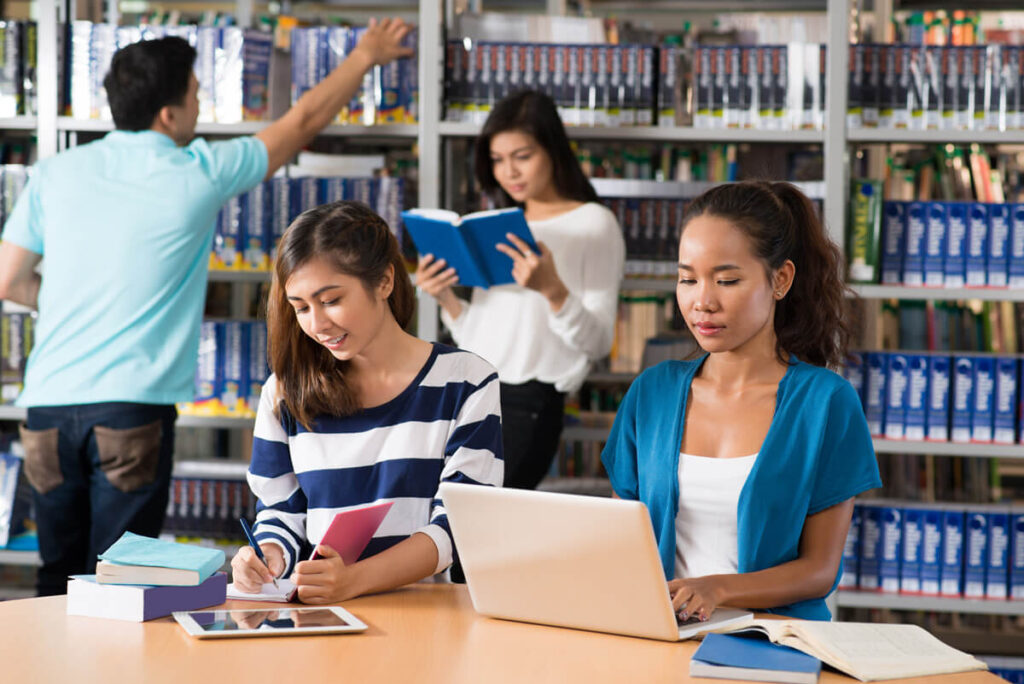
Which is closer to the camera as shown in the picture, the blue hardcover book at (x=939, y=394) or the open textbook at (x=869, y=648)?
the open textbook at (x=869, y=648)

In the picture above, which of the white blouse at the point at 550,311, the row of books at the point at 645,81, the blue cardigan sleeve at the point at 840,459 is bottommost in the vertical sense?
the blue cardigan sleeve at the point at 840,459

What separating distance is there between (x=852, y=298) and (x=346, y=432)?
68.8 inches

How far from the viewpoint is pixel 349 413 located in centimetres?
178

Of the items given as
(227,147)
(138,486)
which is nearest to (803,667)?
(138,486)

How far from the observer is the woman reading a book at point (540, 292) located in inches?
108

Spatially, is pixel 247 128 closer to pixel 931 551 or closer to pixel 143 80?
pixel 143 80

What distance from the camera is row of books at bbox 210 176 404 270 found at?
10.6ft

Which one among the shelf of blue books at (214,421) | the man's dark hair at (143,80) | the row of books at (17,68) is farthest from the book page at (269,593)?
the row of books at (17,68)

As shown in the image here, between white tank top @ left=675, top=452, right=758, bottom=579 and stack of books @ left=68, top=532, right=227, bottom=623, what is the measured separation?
72 cm

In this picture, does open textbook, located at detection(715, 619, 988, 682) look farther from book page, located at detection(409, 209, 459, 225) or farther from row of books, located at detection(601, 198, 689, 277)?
row of books, located at detection(601, 198, 689, 277)

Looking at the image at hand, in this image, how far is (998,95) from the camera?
3.04 meters

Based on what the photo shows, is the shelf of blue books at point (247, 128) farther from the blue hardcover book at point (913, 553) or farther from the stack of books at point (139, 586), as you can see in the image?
the stack of books at point (139, 586)

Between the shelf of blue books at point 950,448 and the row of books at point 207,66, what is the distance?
1966mm

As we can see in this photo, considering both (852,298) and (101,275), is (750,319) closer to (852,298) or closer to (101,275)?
(852,298)
